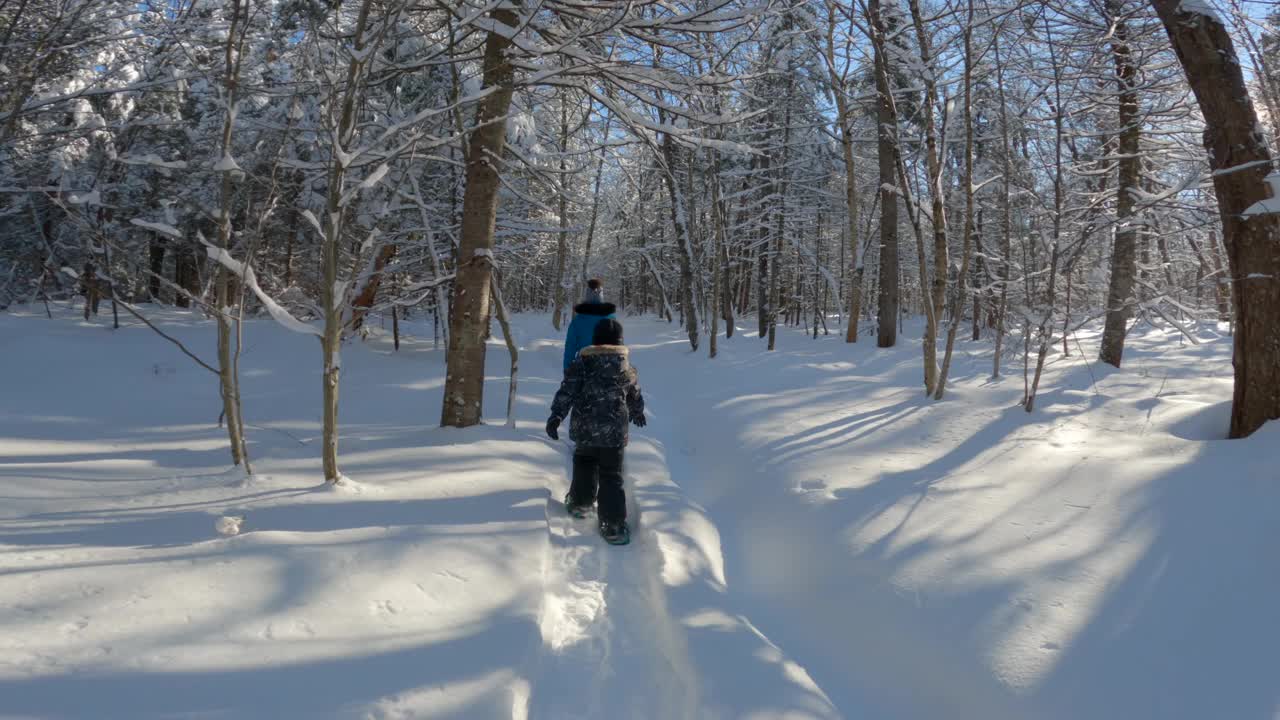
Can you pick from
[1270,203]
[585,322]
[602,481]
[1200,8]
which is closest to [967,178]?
[1200,8]

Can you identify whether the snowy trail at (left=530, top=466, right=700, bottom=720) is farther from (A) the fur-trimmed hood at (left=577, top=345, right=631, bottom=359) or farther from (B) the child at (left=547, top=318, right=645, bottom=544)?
(A) the fur-trimmed hood at (left=577, top=345, right=631, bottom=359)

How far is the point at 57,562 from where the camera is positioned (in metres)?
2.62

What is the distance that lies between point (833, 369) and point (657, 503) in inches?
302

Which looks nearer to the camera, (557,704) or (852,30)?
(557,704)

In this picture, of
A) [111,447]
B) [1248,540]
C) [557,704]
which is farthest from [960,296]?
[111,447]

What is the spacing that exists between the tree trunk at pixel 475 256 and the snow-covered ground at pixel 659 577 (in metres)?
0.45

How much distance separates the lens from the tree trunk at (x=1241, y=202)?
15.7 feet

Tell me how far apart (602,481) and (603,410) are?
54 cm

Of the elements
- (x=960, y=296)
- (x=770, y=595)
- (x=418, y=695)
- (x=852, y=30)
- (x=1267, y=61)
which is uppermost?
(x=852, y=30)

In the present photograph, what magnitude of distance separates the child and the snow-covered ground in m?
0.35

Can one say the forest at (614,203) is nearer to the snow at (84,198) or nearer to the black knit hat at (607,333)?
the snow at (84,198)

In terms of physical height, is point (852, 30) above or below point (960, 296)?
above

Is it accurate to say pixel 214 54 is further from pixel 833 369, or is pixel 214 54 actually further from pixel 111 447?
pixel 833 369

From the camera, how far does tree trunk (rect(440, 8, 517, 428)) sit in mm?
5887
